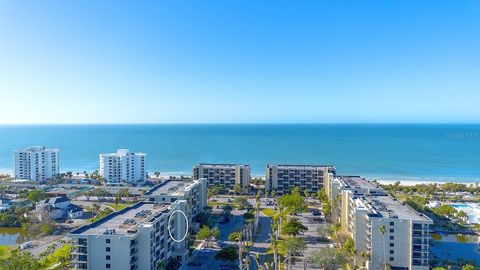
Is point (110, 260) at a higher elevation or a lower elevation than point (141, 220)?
lower

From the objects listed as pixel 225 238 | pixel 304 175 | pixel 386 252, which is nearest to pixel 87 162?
pixel 304 175

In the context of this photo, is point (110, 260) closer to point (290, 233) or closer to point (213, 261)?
point (213, 261)

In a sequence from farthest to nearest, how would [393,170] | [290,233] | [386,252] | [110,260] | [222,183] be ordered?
[393,170]
[222,183]
[290,233]
[386,252]
[110,260]

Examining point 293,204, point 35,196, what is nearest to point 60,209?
point 35,196

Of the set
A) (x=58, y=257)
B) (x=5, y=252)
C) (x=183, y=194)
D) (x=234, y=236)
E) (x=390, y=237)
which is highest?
(x=183, y=194)

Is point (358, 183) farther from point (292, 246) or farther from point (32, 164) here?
point (32, 164)

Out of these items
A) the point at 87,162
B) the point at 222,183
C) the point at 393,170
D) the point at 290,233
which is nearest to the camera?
the point at 290,233
